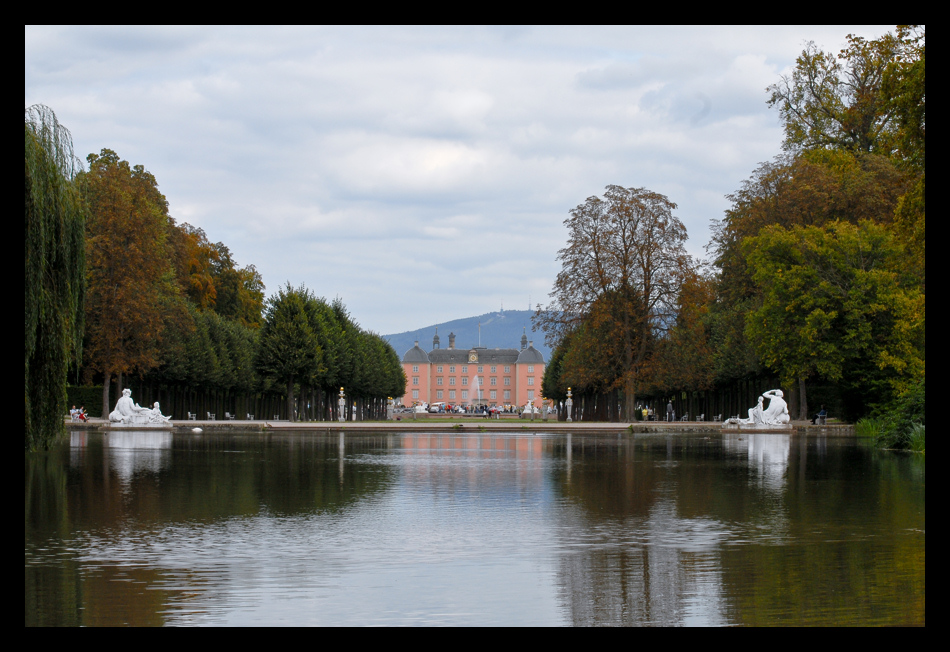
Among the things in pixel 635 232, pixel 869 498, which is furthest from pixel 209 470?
pixel 635 232

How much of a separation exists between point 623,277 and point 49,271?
138 feet

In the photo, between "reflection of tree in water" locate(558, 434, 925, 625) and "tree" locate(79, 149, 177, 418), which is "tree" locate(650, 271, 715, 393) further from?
"reflection of tree in water" locate(558, 434, 925, 625)

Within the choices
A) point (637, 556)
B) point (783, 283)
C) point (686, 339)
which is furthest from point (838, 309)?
point (637, 556)

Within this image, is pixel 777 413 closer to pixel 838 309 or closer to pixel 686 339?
pixel 838 309

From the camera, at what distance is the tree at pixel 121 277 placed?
51.7 m

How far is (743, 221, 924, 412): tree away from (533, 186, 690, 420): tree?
982 cm

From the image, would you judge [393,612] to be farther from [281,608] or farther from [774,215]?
[774,215]

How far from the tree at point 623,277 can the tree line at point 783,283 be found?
79mm

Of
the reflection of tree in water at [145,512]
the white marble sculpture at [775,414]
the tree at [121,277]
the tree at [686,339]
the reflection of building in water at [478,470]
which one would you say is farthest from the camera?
the tree at [686,339]

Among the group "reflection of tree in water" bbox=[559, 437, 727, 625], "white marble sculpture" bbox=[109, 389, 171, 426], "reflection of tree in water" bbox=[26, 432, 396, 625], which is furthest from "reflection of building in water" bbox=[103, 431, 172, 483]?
"reflection of tree in water" bbox=[559, 437, 727, 625]

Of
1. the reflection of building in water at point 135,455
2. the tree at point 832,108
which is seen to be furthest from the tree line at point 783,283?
the reflection of building in water at point 135,455

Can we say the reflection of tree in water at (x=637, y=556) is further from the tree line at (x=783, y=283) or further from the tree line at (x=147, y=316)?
the tree line at (x=783, y=283)

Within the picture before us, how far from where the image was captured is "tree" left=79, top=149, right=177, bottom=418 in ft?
169
